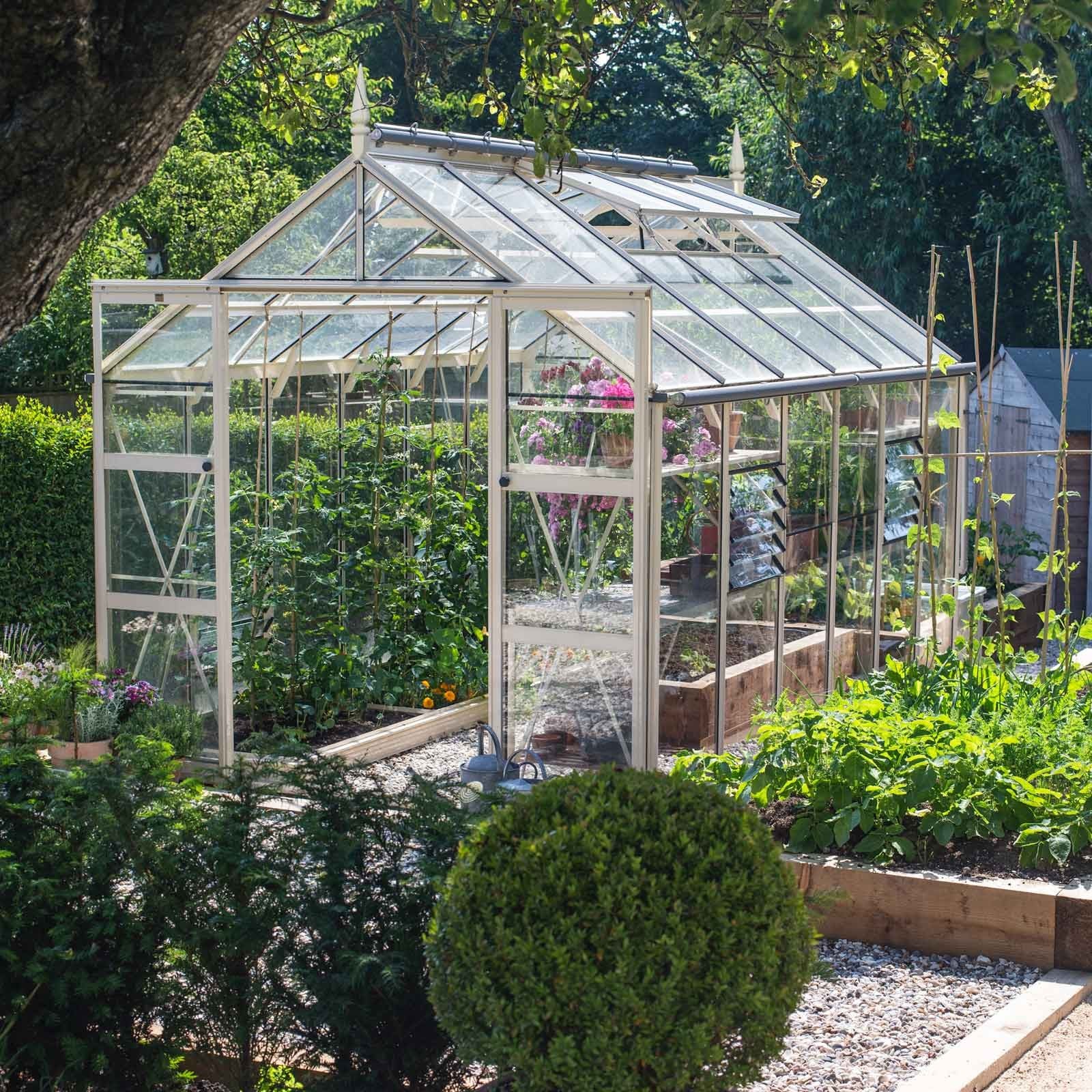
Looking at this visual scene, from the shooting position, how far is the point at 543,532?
7.55 m

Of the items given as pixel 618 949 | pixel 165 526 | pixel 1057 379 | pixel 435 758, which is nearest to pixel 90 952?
pixel 618 949

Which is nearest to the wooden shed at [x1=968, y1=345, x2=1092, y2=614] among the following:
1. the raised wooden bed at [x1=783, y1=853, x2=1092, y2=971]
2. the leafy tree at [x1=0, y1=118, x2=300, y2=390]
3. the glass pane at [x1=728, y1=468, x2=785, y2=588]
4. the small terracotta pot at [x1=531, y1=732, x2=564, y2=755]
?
the glass pane at [x1=728, y1=468, x2=785, y2=588]

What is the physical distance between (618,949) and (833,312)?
23.3 ft

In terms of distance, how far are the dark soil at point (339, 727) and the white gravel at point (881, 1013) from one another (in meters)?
3.83

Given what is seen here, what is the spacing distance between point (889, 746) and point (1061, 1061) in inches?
64.1

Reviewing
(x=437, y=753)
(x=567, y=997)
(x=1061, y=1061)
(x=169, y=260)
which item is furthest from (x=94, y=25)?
(x=169, y=260)

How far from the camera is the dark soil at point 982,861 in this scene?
17.5 feet

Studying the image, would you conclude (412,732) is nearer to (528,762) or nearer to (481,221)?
(528,762)

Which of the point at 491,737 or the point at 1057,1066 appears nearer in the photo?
the point at 1057,1066

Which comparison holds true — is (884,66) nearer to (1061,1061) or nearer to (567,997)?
(1061,1061)

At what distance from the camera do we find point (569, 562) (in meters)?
7.46

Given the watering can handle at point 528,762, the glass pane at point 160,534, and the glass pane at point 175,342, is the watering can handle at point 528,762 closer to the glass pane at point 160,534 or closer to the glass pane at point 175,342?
the glass pane at point 160,534

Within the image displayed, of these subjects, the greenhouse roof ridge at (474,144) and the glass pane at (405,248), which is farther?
the greenhouse roof ridge at (474,144)

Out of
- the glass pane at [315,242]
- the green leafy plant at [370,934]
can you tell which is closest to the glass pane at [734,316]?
the glass pane at [315,242]
